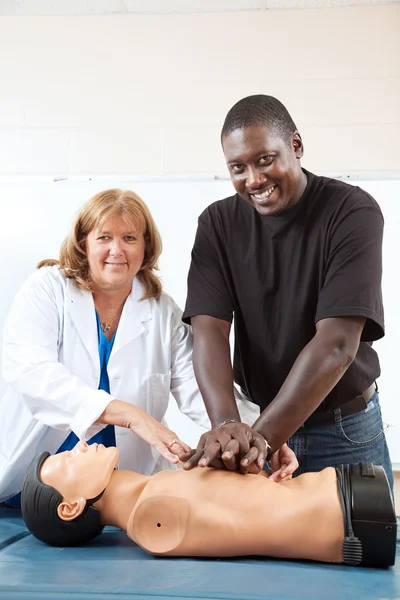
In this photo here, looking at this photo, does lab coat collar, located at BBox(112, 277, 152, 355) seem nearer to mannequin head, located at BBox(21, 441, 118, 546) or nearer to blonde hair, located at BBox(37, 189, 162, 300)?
blonde hair, located at BBox(37, 189, 162, 300)

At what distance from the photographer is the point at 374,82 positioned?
3023mm

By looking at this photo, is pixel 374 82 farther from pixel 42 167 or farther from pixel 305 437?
pixel 305 437

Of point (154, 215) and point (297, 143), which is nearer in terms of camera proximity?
point (297, 143)

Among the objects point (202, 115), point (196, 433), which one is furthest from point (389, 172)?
point (196, 433)

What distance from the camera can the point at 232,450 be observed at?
4.09 ft

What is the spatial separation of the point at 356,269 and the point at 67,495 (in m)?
0.76

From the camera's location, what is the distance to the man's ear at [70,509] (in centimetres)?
125

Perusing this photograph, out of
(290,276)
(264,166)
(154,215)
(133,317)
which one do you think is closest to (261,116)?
(264,166)

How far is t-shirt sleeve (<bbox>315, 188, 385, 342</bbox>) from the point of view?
144 centimetres

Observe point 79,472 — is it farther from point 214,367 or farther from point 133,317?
point 133,317

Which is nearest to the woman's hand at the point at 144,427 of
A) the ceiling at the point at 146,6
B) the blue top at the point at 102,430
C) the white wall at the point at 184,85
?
the blue top at the point at 102,430

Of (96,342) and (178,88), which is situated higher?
(178,88)

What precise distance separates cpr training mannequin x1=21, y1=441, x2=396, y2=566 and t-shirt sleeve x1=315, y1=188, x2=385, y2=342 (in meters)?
0.36

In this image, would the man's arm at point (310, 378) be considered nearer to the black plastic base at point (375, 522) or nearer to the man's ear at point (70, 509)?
the black plastic base at point (375, 522)
